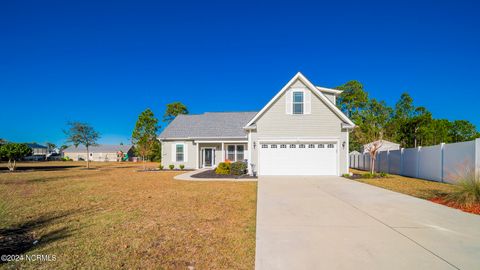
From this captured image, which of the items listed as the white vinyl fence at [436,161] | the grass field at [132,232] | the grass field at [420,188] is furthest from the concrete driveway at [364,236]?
the white vinyl fence at [436,161]

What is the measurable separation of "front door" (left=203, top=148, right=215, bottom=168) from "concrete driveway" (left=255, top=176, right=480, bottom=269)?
50.7ft

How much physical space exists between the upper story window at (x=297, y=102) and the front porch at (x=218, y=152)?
6576 mm

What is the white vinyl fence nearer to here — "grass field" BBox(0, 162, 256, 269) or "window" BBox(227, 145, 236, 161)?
"grass field" BBox(0, 162, 256, 269)

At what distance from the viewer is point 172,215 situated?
638cm

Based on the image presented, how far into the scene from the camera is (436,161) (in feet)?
48.1

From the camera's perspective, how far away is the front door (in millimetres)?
22828

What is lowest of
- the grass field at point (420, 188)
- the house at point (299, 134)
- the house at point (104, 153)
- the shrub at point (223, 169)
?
the house at point (104, 153)

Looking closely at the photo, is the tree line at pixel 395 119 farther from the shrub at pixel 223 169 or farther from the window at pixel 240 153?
the shrub at pixel 223 169

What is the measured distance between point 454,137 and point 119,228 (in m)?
63.9

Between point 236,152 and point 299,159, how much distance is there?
7245 mm

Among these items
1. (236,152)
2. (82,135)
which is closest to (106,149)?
(82,135)

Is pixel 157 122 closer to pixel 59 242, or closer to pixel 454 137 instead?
pixel 59 242

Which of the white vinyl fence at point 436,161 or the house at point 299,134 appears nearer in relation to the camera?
the white vinyl fence at point 436,161

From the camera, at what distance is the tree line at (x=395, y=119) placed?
135 feet
